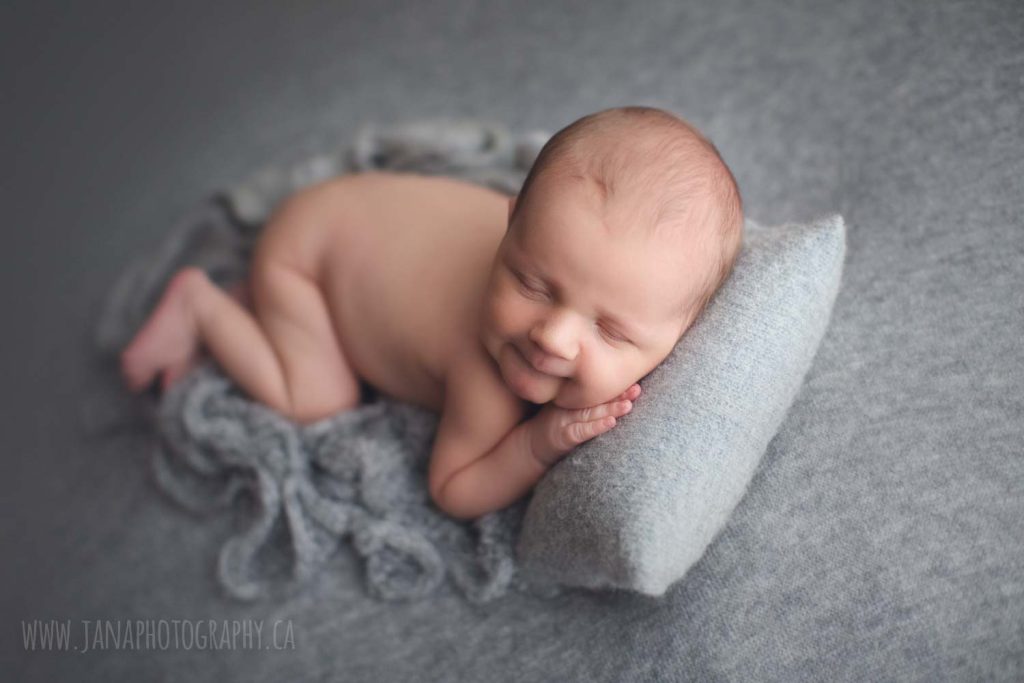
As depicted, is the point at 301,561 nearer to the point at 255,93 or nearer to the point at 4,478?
the point at 4,478

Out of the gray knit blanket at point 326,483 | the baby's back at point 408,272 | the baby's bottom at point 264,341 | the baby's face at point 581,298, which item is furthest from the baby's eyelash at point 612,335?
the baby's bottom at point 264,341

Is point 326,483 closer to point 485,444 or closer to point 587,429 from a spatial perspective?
point 485,444

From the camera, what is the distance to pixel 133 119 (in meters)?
1.86

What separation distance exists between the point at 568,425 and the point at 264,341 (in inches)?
24.1

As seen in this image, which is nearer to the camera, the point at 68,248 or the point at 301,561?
the point at 301,561

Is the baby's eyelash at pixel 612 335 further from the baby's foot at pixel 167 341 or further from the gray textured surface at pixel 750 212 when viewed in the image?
the baby's foot at pixel 167 341

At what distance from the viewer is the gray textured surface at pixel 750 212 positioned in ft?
3.06

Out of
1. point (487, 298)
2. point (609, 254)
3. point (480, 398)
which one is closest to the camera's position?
point (609, 254)

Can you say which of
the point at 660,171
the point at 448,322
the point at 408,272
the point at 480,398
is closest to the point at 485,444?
the point at 480,398

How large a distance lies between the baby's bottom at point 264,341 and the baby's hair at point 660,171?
484mm

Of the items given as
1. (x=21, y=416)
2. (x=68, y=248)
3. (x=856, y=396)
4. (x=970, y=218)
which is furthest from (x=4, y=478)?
(x=970, y=218)

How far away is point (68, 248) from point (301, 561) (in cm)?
92

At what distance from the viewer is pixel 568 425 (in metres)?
0.99

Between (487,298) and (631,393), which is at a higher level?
(487,298)
